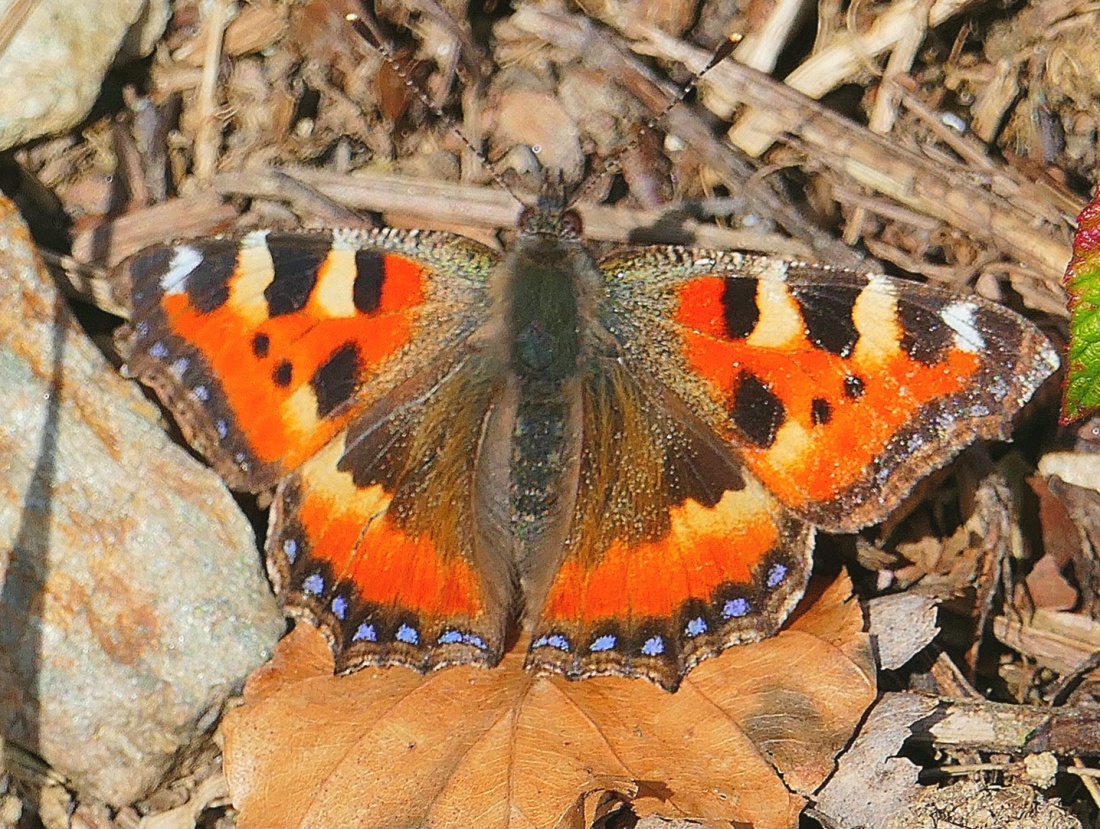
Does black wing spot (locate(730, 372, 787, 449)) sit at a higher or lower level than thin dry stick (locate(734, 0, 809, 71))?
lower

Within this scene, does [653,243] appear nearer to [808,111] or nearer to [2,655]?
[808,111]

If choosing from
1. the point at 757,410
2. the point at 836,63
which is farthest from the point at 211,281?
the point at 836,63

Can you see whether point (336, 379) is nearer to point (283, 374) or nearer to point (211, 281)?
point (283, 374)

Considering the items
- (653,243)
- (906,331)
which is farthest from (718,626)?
(653,243)

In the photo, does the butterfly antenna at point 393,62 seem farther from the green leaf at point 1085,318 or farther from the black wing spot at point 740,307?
the green leaf at point 1085,318

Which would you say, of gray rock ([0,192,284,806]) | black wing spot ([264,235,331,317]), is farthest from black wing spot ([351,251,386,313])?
gray rock ([0,192,284,806])

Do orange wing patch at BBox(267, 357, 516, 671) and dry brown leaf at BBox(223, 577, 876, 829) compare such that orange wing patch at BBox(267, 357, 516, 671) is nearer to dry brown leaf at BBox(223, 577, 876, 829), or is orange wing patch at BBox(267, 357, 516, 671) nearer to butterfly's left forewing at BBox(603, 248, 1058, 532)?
dry brown leaf at BBox(223, 577, 876, 829)
